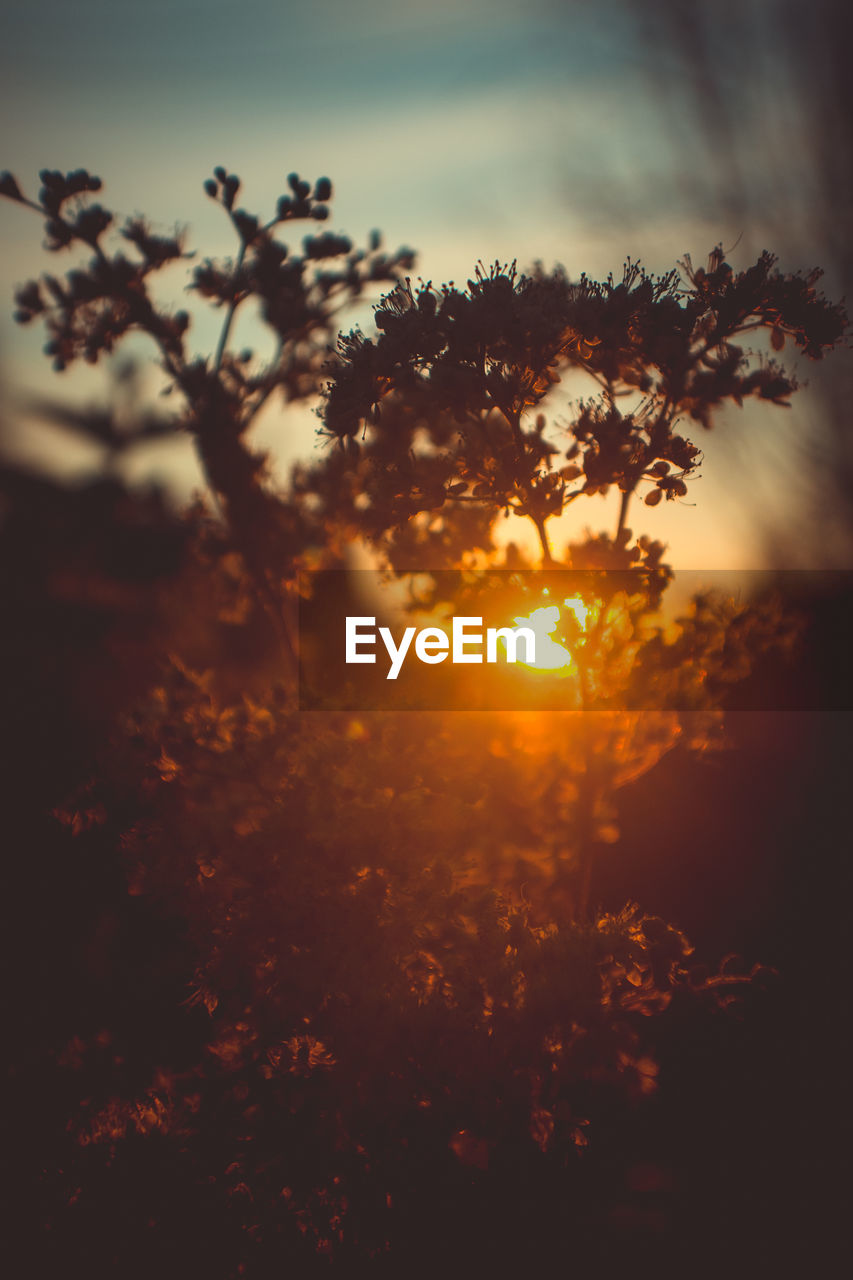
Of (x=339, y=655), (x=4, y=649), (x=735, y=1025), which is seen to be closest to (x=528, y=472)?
(x=339, y=655)

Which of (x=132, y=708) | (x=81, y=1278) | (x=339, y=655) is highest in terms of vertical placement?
(x=339, y=655)

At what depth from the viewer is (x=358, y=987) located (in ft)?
8.72

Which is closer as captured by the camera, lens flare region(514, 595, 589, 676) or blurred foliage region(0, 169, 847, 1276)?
blurred foliage region(0, 169, 847, 1276)

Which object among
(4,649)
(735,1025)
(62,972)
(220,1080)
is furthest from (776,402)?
(4,649)

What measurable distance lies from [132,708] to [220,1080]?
1.52 meters

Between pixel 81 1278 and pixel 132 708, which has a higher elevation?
pixel 132 708

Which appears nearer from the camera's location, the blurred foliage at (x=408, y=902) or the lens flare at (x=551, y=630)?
the blurred foliage at (x=408, y=902)

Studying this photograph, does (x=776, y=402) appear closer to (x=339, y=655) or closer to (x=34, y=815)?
(x=339, y=655)

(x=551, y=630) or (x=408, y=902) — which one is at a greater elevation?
(x=551, y=630)

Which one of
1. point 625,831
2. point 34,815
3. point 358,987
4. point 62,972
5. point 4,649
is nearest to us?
point 358,987

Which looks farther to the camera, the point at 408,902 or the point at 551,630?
the point at 551,630

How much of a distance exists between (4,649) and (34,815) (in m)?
2.16

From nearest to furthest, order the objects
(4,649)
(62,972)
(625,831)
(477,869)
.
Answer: (477,869), (62,972), (625,831), (4,649)

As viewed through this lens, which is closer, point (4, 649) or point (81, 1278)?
point (81, 1278)
